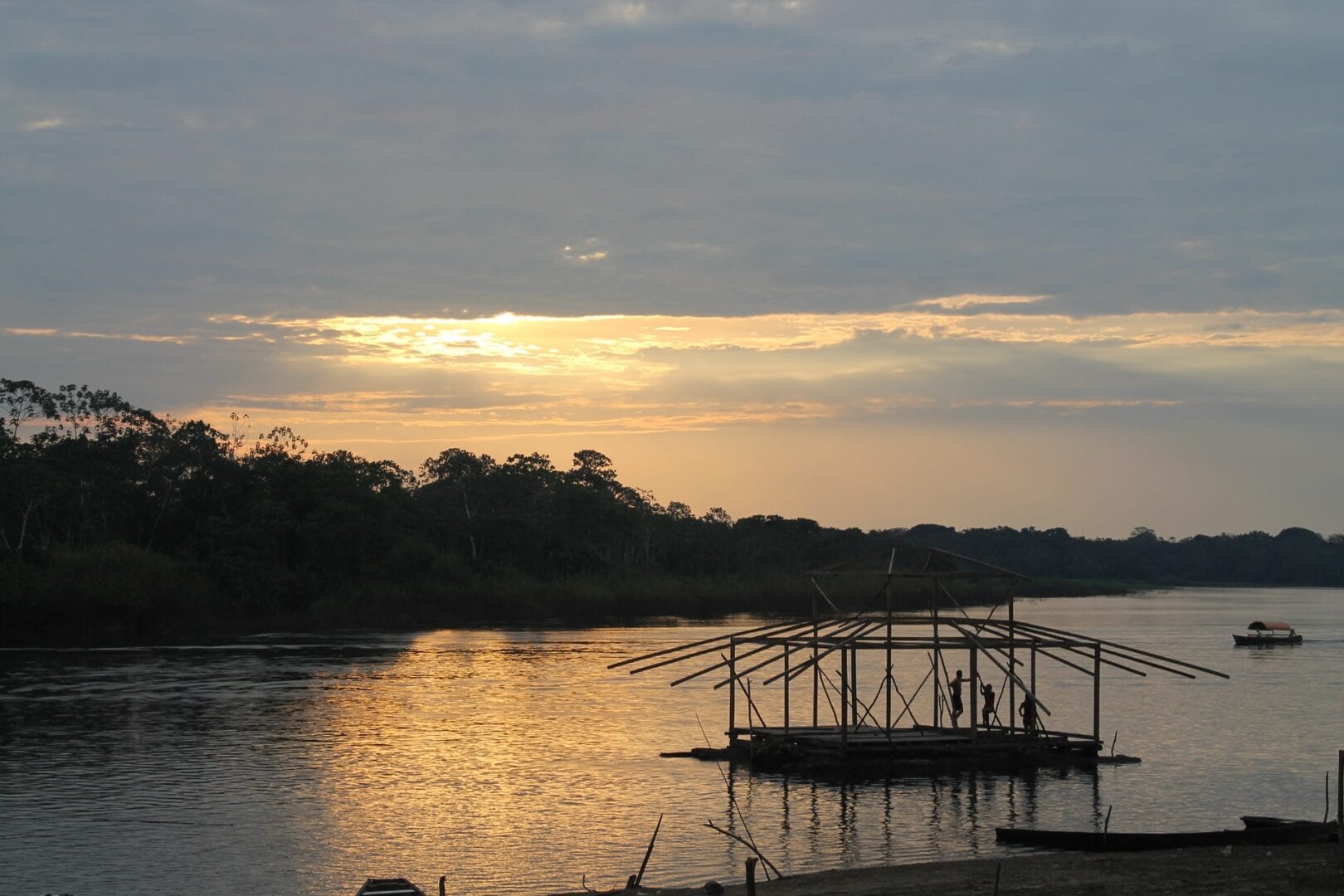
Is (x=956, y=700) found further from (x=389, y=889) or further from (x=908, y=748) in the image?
(x=389, y=889)

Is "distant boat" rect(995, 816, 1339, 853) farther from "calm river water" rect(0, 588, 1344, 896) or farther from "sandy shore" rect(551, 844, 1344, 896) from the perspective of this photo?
"calm river water" rect(0, 588, 1344, 896)

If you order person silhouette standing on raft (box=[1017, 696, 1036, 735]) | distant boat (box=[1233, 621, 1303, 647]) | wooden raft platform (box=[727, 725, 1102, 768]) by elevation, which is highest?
person silhouette standing on raft (box=[1017, 696, 1036, 735])

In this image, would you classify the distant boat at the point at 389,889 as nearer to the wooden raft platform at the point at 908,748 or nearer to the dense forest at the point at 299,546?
the wooden raft platform at the point at 908,748

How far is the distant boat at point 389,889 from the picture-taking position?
54.0ft

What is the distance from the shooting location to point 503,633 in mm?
76125

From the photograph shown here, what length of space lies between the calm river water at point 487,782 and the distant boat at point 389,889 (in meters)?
2.48

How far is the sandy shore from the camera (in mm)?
16547

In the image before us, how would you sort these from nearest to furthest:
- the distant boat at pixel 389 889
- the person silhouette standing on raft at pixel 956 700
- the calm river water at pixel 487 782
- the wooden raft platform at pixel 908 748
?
1. the distant boat at pixel 389 889
2. the calm river water at pixel 487 782
3. the wooden raft platform at pixel 908 748
4. the person silhouette standing on raft at pixel 956 700

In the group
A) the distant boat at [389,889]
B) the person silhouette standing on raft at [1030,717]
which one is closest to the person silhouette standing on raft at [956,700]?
the person silhouette standing on raft at [1030,717]

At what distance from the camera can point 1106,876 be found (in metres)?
17.6

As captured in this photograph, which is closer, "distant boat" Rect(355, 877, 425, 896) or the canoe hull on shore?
"distant boat" Rect(355, 877, 425, 896)

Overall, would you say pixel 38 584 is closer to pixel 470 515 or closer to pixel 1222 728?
pixel 470 515

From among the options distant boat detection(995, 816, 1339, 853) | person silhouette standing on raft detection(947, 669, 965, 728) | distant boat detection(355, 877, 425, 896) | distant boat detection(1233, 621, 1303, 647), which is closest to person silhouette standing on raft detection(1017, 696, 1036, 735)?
person silhouette standing on raft detection(947, 669, 965, 728)

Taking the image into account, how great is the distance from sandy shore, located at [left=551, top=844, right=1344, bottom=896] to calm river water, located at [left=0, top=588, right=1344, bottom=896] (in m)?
1.90
